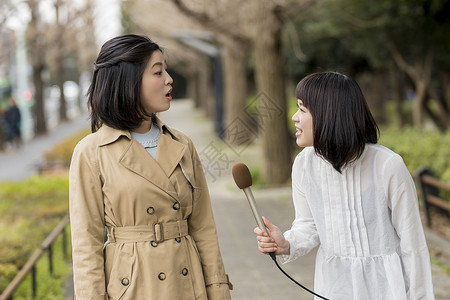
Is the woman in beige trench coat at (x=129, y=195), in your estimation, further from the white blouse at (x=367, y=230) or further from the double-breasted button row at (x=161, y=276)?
the white blouse at (x=367, y=230)

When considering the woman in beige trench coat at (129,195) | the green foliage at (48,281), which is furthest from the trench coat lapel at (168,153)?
the green foliage at (48,281)

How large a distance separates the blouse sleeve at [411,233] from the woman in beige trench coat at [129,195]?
78 centimetres

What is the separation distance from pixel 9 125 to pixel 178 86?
43863 mm

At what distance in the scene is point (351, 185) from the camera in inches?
91.6

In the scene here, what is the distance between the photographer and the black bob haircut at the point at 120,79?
234 cm

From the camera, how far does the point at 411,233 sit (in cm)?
222

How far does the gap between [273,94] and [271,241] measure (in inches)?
347

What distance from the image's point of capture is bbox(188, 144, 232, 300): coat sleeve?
8.11 feet

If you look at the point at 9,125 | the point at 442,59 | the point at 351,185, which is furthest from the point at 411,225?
the point at 9,125

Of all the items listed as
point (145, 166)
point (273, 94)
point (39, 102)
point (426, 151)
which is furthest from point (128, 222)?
point (39, 102)

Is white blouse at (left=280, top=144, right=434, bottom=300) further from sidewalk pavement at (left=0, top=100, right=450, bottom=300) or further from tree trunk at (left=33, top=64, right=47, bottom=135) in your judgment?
tree trunk at (left=33, top=64, right=47, bottom=135)

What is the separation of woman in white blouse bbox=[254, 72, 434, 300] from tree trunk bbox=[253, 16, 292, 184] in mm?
8170

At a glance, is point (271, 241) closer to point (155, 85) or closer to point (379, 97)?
point (155, 85)

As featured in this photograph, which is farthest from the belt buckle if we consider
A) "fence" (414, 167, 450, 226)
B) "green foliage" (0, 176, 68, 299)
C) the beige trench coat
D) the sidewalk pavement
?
"fence" (414, 167, 450, 226)
